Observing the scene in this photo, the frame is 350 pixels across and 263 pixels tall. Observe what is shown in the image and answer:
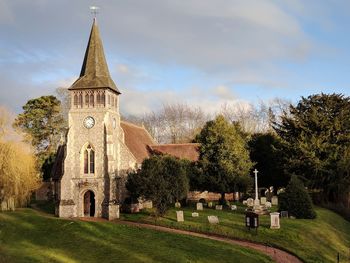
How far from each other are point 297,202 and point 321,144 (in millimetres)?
12418

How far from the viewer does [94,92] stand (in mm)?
37969

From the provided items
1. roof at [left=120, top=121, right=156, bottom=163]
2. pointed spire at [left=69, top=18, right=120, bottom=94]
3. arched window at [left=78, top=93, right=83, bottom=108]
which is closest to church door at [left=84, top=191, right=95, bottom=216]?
roof at [left=120, top=121, right=156, bottom=163]

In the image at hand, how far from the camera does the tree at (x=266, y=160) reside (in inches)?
1977

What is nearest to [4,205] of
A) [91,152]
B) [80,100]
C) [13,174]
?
[13,174]

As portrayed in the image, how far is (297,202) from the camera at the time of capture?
1313 inches

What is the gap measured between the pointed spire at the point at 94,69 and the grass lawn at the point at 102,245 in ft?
47.2

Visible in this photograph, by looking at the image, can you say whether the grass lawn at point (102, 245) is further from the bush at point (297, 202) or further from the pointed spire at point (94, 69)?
the pointed spire at point (94, 69)

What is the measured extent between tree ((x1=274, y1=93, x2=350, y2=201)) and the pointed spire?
19.5m

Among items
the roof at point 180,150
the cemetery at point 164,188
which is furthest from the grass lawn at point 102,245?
the roof at point 180,150

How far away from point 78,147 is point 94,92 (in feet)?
16.7

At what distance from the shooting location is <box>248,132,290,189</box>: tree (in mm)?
50219

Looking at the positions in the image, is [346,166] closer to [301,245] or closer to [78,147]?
[301,245]

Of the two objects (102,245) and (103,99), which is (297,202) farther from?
(103,99)

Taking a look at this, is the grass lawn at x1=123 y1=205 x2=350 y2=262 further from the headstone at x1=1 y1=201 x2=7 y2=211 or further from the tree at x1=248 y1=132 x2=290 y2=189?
the tree at x1=248 y1=132 x2=290 y2=189
